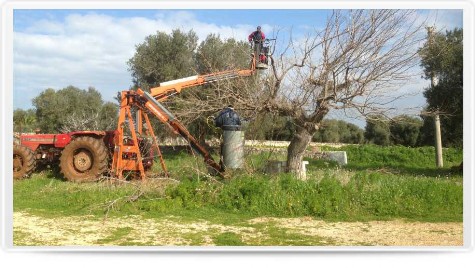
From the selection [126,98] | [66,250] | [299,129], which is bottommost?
[66,250]

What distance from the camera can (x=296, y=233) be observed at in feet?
23.3

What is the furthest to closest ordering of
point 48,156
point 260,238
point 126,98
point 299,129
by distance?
1. point 48,156
2. point 126,98
3. point 299,129
4. point 260,238

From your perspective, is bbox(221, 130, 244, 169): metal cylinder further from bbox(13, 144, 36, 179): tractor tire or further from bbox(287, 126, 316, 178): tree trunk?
bbox(13, 144, 36, 179): tractor tire

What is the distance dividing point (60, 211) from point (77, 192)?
1.00m

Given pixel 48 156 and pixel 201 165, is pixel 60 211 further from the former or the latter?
pixel 48 156

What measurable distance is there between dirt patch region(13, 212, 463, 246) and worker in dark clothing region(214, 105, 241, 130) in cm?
253

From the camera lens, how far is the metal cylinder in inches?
390

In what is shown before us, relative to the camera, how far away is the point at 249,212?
8320 millimetres

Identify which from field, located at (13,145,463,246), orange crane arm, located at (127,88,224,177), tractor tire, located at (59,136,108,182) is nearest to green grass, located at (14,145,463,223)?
field, located at (13,145,463,246)

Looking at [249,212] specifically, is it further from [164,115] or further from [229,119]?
[164,115]

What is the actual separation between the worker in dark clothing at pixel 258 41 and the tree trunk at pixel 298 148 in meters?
1.73

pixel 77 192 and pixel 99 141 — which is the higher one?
pixel 99 141

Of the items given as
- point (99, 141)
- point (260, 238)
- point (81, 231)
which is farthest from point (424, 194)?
point (99, 141)

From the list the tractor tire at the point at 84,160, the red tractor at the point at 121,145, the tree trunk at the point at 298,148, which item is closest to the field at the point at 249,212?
the tree trunk at the point at 298,148
